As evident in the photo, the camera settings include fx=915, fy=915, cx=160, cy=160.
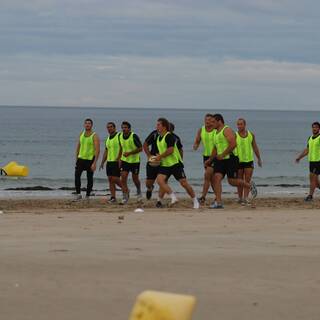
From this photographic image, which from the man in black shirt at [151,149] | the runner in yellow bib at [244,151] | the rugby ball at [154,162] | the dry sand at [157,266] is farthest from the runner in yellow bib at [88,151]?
the dry sand at [157,266]

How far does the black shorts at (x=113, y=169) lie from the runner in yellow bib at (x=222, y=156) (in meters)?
2.06

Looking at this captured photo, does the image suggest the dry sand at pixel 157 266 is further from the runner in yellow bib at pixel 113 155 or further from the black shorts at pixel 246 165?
the runner in yellow bib at pixel 113 155

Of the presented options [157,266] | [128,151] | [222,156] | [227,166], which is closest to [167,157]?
[222,156]

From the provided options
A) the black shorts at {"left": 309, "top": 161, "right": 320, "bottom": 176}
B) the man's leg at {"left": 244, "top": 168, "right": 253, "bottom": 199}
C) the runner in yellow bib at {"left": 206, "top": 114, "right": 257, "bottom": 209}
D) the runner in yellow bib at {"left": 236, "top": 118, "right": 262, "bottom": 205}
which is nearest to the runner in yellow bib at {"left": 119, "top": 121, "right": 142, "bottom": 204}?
the runner in yellow bib at {"left": 206, "top": 114, "right": 257, "bottom": 209}

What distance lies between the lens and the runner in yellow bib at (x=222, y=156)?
1418 centimetres

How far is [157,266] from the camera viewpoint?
25.7ft

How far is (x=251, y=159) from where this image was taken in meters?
15.7

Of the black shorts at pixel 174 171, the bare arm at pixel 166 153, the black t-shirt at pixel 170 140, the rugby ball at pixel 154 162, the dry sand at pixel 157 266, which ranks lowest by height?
the dry sand at pixel 157 266

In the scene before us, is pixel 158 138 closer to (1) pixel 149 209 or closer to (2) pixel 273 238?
Answer: (1) pixel 149 209

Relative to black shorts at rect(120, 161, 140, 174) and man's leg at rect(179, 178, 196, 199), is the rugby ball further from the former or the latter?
black shorts at rect(120, 161, 140, 174)

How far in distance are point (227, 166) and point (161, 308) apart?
32.6 ft

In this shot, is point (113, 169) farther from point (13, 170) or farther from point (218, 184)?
point (13, 170)

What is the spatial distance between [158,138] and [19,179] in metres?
14.6

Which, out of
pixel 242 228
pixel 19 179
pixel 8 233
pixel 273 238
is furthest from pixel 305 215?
pixel 19 179
